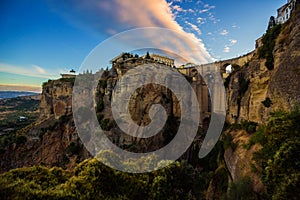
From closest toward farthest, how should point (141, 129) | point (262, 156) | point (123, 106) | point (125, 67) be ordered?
point (262, 156), point (141, 129), point (123, 106), point (125, 67)

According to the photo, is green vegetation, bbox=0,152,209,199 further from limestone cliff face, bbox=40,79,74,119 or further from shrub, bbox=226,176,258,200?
limestone cliff face, bbox=40,79,74,119

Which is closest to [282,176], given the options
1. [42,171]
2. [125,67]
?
[42,171]

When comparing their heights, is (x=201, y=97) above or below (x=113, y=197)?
above

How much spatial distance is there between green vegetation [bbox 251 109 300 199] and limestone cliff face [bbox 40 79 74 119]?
138ft

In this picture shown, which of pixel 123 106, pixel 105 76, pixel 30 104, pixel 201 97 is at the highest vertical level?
pixel 105 76

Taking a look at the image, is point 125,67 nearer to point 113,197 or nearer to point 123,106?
point 123,106

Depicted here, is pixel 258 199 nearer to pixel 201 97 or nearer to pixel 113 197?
pixel 113 197

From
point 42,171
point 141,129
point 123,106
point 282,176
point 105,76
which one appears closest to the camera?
point 282,176

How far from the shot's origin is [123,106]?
32.2 meters

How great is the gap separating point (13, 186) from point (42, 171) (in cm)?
192

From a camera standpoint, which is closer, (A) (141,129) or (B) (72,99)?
(A) (141,129)

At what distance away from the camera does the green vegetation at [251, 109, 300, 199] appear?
26.1ft

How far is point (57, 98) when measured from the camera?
4441 cm

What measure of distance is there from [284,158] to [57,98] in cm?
4627
